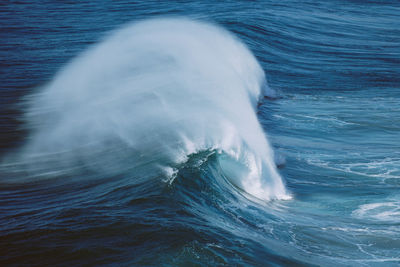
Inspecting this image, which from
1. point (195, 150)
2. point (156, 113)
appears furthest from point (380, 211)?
point (156, 113)

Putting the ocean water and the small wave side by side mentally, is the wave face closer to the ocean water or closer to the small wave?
the ocean water

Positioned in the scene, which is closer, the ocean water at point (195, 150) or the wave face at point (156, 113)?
the ocean water at point (195, 150)

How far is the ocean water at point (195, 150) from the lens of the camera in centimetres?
650

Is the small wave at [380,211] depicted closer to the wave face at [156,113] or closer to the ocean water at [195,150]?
the ocean water at [195,150]

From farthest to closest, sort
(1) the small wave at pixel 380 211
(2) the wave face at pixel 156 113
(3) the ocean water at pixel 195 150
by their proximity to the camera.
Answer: (2) the wave face at pixel 156 113 < (1) the small wave at pixel 380 211 < (3) the ocean water at pixel 195 150

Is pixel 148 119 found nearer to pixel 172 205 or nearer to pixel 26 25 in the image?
pixel 172 205

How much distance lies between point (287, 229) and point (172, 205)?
1.49m

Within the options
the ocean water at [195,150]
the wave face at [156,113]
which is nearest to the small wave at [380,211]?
the ocean water at [195,150]

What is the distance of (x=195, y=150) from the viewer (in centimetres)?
938

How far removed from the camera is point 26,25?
2381 cm

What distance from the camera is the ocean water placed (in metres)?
6.50

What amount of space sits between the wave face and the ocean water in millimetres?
48

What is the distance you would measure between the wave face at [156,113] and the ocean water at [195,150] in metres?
0.05

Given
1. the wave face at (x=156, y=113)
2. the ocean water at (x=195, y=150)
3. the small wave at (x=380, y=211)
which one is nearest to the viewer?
the ocean water at (x=195, y=150)
